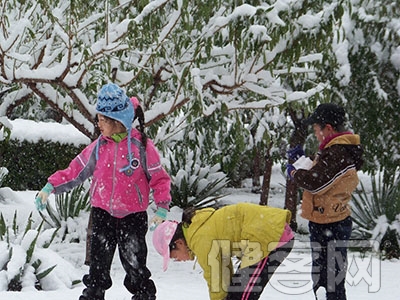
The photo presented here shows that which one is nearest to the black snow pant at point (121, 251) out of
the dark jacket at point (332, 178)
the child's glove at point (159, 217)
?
the child's glove at point (159, 217)

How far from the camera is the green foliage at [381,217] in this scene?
23.6ft

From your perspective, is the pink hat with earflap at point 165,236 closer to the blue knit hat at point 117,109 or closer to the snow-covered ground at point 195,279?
the blue knit hat at point 117,109

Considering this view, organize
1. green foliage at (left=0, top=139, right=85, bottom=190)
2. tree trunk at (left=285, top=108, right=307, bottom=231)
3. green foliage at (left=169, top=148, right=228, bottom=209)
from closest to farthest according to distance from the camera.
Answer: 1. tree trunk at (left=285, top=108, right=307, bottom=231)
2. green foliage at (left=169, top=148, right=228, bottom=209)
3. green foliage at (left=0, top=139, right=85, bottom=190)

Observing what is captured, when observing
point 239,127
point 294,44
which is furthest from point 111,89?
point 239,127

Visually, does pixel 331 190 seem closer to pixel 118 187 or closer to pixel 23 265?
pixel 118 187

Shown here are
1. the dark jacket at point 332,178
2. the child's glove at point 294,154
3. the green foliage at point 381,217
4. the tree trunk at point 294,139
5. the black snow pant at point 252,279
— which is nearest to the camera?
the black snow pant at point 252,279

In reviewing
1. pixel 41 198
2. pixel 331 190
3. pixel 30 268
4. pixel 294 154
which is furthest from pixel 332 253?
pixel 30 268

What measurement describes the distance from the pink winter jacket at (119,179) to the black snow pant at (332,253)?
3.34ft

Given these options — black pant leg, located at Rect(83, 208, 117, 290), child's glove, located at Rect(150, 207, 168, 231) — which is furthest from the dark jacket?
black pant leg, located at Rect(83, 208, 117, 290)

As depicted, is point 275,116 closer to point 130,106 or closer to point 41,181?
point 41,181

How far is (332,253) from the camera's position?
153 inches

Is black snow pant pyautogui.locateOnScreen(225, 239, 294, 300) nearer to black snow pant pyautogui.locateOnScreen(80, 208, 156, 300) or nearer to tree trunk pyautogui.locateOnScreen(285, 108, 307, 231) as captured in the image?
black snow pant pyautogui.locateOnScreen(80, 208, 156, 300)

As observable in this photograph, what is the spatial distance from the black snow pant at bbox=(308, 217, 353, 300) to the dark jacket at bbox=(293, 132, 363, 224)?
0.06 m

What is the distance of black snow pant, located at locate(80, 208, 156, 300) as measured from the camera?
394 centimetres
